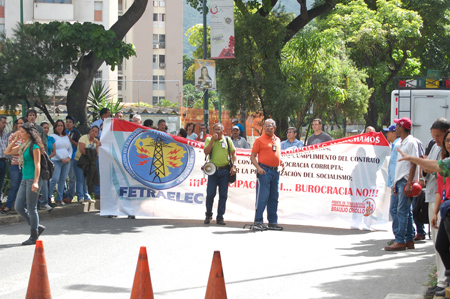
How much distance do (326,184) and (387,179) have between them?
109 centimetres

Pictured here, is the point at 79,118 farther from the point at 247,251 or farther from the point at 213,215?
the point at 247,251

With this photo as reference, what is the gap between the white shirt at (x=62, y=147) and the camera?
508 inches

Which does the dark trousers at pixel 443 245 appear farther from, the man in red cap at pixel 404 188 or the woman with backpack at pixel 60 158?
the woman with backpack at pixel 60 158

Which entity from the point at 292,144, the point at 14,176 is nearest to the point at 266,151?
the point at 292,144

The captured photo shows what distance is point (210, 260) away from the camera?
27.6 feet

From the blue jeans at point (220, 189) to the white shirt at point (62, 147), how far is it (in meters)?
3.15

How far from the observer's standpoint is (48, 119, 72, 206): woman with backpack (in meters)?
12.9

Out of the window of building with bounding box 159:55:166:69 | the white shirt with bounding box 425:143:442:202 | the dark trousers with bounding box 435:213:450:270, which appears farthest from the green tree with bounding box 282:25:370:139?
the window of building with bounding box 159:55:166:69

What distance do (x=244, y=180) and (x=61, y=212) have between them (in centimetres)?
367

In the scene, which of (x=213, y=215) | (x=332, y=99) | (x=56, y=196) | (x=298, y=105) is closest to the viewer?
(x=213, y=215)

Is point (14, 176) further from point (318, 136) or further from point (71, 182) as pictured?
point (318, 136)

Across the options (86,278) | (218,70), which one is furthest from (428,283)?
(218,70)

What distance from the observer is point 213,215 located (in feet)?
40.4

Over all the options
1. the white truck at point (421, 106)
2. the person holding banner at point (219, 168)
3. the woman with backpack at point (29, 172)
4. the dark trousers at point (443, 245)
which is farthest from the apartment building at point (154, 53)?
the dark trousers at point (443, 245)
